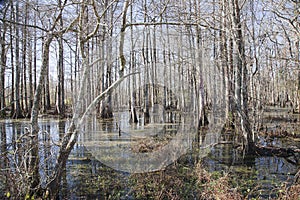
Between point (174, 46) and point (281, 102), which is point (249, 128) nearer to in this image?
point (174, 46)

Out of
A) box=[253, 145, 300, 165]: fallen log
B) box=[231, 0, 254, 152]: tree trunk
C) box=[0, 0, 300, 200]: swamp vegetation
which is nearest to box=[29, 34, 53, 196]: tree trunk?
box=[0, 0, 300, 200]: swamp vegetation

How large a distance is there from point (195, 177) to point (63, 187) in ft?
7.29

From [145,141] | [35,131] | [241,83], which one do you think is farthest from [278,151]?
[35,131]

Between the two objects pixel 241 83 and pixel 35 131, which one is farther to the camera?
pixel 241 83

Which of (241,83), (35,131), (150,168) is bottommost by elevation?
(150,168)

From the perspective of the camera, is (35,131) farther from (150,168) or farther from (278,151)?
(278,151)

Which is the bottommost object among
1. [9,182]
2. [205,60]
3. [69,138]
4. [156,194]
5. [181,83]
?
[156,194]

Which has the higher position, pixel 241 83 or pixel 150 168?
pixel 241 83

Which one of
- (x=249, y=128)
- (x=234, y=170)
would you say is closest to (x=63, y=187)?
(x=234, y=170)

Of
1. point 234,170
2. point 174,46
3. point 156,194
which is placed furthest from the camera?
point 234,170

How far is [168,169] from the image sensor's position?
4.83 metres

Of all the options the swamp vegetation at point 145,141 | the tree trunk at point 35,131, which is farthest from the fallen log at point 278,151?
the tree trunk at point 35,131

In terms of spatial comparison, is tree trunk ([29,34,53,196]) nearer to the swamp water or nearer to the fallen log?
the swamp water

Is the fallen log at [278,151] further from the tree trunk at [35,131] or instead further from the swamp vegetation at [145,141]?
the tree trunk at [35,131]
